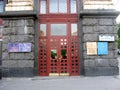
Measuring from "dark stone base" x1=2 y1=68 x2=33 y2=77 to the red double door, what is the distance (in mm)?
961

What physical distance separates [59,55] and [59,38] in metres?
1.10

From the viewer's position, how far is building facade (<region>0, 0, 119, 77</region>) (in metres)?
15.0

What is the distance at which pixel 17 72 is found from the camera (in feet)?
49.0

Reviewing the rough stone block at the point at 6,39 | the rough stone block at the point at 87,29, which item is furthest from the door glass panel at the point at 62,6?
the rough stone block at the point at 6,39

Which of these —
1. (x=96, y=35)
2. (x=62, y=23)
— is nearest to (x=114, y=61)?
(x=96, y=35)

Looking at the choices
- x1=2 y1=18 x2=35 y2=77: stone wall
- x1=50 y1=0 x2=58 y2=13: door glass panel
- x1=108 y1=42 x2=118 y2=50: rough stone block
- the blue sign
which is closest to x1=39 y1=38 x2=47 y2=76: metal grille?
x1=2 y1=18 x2=35 y2=77: stone wall

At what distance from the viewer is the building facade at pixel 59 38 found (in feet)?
49.3

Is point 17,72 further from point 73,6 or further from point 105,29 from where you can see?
point 105,29

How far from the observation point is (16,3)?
50.3 feet

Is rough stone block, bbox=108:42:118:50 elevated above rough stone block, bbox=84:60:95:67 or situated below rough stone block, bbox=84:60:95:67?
above

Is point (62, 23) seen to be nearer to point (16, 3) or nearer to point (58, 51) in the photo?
point (58, 51)

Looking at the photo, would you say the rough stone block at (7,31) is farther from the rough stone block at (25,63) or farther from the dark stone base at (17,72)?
the dark stone base at (17,72)

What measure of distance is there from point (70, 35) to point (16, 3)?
3.99 metres

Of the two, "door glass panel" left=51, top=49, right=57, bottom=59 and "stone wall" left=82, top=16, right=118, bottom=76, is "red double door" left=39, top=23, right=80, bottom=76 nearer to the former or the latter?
"door glass panel" left=51, top=49, right=57, bottom=59
